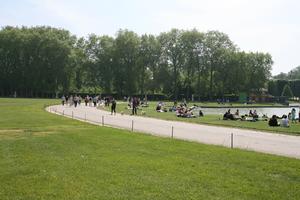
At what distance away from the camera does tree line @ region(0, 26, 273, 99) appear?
107312 mm

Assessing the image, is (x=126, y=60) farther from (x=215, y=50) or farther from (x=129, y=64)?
(x=215, y=50)

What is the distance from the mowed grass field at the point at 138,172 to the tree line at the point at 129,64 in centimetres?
9139

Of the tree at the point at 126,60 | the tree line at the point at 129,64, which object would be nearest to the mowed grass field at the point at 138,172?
the tree line at the point at 129,64

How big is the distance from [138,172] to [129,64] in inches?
4013

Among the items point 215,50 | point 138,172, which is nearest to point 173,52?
point 215,50

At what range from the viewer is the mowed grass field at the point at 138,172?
1009cm

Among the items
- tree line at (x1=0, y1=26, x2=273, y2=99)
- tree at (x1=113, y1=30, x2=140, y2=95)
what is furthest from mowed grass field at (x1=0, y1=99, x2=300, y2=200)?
tree at (x1=113, y1=30, x2=140, y2=95)

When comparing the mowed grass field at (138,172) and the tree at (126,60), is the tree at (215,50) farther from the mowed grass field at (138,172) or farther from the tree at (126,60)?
the mowed grass field at (138,172)

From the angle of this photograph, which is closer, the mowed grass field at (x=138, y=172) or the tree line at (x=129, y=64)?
the mowed grass field at (x=138, y=172)

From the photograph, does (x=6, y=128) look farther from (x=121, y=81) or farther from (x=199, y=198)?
(x=121, y=81)

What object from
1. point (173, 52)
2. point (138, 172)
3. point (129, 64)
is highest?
point (173, 52)

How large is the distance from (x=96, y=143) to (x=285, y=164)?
781 cm

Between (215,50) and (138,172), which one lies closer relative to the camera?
(138,172)

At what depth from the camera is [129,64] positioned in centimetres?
11356
